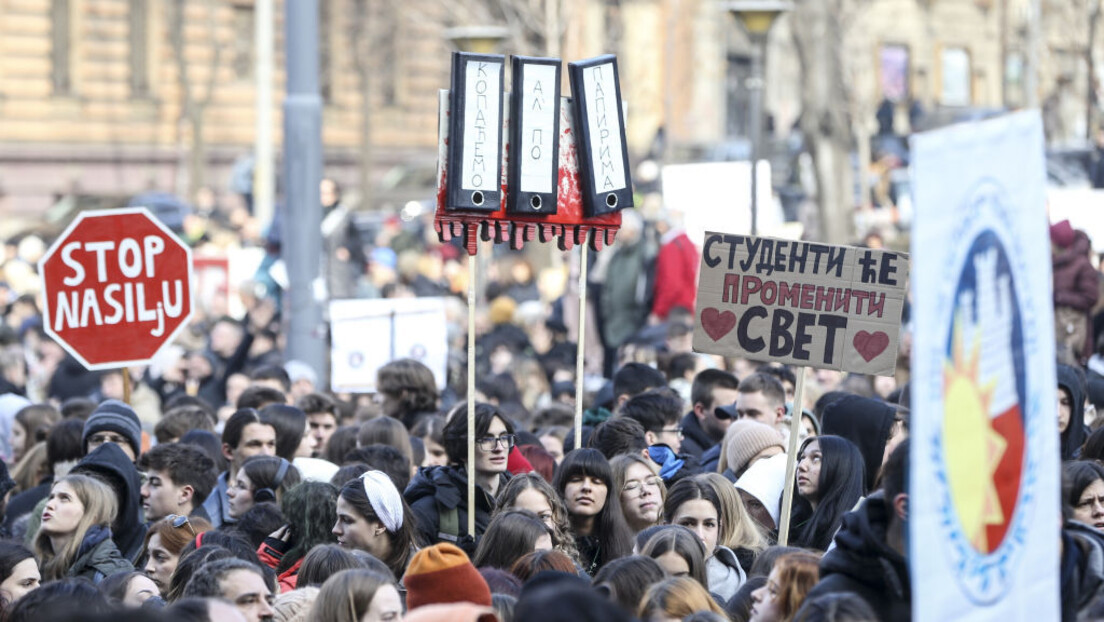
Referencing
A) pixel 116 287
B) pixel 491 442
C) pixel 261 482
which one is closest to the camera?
pixel 261 482

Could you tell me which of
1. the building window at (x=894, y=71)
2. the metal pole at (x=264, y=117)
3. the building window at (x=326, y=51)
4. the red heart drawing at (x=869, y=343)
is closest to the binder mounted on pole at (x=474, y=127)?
the red heart drawing at (x=869, y=343)

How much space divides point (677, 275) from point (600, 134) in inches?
325

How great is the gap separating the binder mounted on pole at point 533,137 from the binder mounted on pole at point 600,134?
0.20 m

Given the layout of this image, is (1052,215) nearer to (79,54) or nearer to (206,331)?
(206,331)

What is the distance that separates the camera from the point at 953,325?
4109 millimetres

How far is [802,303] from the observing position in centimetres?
820

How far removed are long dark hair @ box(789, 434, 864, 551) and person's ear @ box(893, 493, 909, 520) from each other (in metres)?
2.50

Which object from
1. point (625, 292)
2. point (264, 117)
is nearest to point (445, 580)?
point (625, 292)

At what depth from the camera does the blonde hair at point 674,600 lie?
547cm

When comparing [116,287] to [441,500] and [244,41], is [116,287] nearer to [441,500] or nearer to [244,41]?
[441,500]

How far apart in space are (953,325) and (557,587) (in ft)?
3.50

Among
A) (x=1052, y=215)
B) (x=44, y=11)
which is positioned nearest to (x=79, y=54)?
(x=44, y=11)

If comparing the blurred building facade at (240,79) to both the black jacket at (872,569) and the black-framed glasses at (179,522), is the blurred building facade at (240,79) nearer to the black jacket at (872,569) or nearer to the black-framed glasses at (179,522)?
the black-framed glasses at (179,522)

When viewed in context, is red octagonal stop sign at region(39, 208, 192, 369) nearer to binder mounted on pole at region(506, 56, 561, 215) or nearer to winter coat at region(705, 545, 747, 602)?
binder mounted on pole at region(506, 56, 561, 215)
